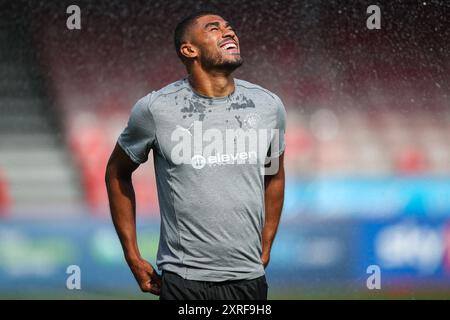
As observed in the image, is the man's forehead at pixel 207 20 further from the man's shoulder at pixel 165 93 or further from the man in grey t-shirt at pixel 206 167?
the man's shoulder at pixel 165 93

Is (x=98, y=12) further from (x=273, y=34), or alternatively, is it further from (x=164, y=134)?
(x=164, y=134)

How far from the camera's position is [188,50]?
2.46 meters

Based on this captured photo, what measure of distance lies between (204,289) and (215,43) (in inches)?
24.8

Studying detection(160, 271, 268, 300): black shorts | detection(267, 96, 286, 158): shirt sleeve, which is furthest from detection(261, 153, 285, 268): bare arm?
detection(160, 271, 268, 300): black shorts

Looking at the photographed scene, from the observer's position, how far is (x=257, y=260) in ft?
7.73

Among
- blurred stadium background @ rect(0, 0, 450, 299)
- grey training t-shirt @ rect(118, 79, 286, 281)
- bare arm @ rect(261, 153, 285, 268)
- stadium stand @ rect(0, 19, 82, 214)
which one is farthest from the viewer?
stadium stand @ rect(0, 19, 82, 214)

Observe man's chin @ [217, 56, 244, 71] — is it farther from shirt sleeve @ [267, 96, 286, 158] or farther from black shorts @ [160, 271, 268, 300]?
black shorts @ [160, 271, 268, 300]

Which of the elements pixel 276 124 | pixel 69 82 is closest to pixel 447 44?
pixel 69 82

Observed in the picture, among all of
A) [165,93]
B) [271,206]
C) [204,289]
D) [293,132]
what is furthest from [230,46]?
[293,132]

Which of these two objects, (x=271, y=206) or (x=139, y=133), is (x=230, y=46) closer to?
(x=139, y=133)

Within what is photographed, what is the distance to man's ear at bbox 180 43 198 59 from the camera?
2451 millimetres

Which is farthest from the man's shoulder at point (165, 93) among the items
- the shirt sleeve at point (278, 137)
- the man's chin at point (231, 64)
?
the shirt sleeve at point (278, 137)

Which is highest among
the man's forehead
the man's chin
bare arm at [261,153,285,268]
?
the man's forehead

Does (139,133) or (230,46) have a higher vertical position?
(230,46)
